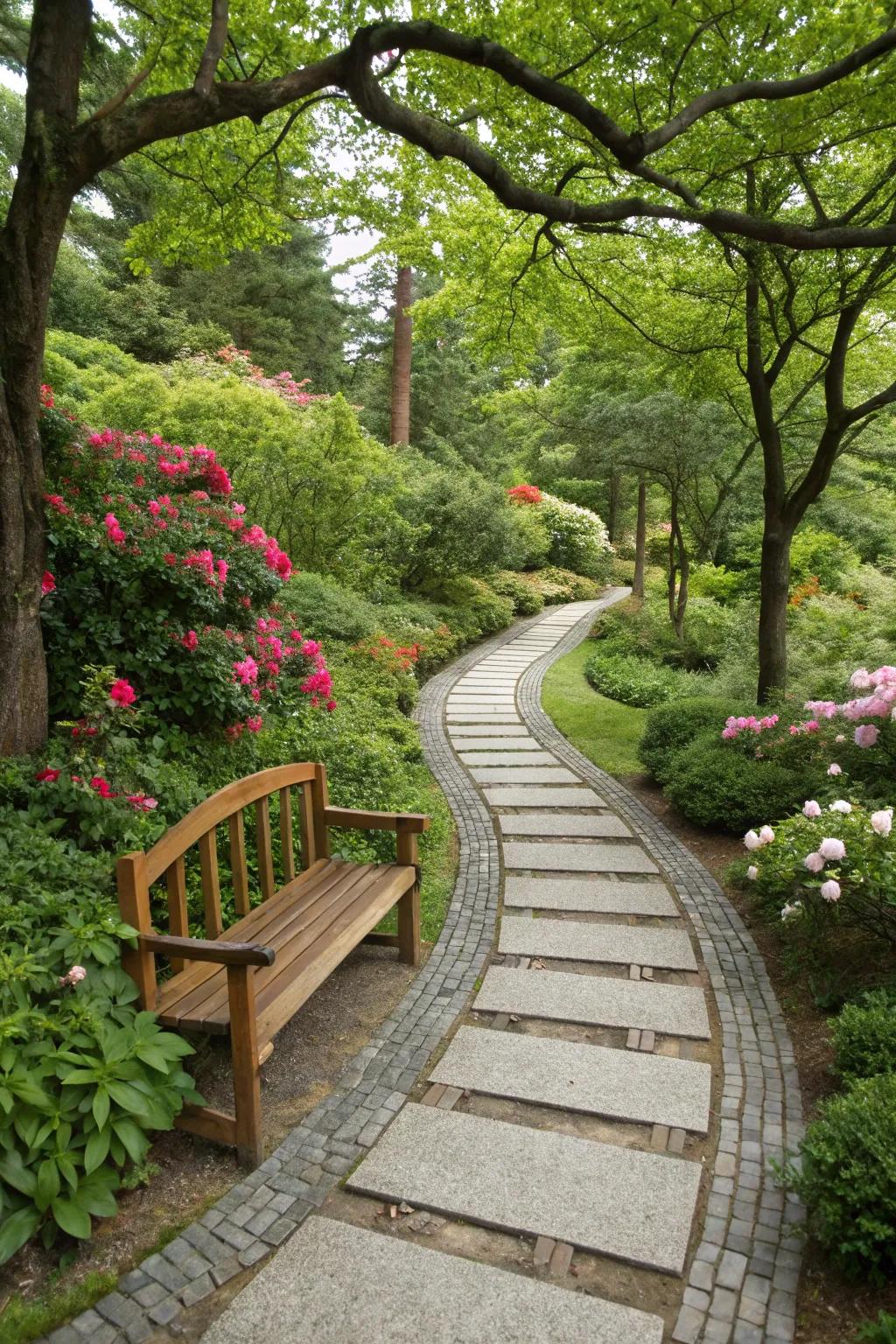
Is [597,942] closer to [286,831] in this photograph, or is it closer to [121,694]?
[286,831]

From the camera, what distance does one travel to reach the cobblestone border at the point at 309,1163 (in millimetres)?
2037

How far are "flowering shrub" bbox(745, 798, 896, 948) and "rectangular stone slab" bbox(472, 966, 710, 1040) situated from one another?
643 mm

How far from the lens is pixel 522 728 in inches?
337

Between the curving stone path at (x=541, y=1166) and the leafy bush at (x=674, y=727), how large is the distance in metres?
2.16

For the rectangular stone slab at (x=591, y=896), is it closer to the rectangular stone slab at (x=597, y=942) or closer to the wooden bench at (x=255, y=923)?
the rectangular stone slab at (x=597, y=942)

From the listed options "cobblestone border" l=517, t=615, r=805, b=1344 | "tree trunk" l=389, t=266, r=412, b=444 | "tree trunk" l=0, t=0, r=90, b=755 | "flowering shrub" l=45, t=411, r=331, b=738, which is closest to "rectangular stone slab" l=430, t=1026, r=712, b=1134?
"cobblestone border" l=517, t=615, r=805, b=1344

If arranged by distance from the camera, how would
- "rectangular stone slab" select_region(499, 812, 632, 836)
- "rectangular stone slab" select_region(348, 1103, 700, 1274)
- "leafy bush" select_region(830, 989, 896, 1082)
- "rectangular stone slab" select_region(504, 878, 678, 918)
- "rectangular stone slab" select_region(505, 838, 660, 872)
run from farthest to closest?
"rectangular stone slab" select_region(499, 812, 632, 836), "rectangular stone slab" select_region(505, 838, 660, 872), "rectangular stone slab" select_region(504, 878, 678, 918), "leafy bush" select_region(830, 989, 896, 1082), "rectangular stone slab" select_region(348, 1103, 700, 1274)

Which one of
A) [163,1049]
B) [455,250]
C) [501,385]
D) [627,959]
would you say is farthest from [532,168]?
[501,385]

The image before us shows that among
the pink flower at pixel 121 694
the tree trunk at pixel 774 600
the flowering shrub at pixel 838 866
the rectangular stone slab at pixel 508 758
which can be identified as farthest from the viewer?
the rectangular stone slab at pixel 508 758

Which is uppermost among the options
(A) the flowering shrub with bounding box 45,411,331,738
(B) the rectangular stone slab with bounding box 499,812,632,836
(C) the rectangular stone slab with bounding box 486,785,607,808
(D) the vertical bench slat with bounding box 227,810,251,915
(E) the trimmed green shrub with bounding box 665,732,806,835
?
(A) the flowering shrub with bounding box 45,411,331,738

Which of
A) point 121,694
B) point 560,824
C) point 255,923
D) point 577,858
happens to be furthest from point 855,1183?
point 560,824

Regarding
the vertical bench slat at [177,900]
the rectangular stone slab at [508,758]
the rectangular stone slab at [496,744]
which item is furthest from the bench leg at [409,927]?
the rectangular stone slab at [496,744]

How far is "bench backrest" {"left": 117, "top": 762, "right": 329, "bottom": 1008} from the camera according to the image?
255cm

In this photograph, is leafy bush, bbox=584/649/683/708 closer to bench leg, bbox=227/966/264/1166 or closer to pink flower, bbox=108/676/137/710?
pink flower, bbox=108/676/137/710
